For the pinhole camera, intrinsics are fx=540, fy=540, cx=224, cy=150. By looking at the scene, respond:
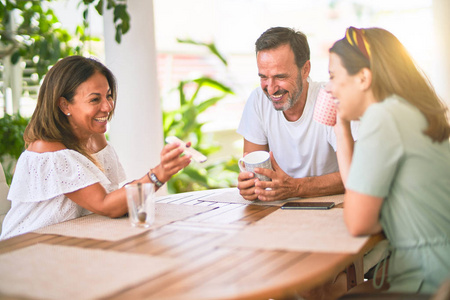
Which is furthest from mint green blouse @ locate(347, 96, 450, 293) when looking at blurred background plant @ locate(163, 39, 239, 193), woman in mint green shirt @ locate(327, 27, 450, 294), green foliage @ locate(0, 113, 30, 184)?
blurred background plant @ locate(163, 39, 239, 193)

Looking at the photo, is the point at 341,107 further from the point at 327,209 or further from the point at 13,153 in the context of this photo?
the point at 13,153

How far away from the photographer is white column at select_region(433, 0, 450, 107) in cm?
482

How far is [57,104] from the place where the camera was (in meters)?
2.12

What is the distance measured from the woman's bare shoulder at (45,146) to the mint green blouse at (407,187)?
1.10 metres

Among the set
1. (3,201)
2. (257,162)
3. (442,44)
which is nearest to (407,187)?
(257,162)

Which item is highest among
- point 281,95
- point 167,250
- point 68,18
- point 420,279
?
point 68,18

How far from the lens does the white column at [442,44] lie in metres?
4.82

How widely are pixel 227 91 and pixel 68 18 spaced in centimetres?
166

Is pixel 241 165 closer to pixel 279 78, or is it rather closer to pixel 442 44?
pixel 279 78

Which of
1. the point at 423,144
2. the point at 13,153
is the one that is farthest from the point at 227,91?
the point at 423,144

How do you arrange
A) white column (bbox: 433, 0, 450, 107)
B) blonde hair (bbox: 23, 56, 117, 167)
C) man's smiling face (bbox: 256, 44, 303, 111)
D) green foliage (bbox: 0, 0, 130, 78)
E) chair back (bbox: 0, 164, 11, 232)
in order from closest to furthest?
blonde hair (bbox: 23, 56, 117, 167), chair back (bbox: 0, 164, 11, 232), man's smiling face (bbox: 256, 44, 303, 111), green foliage (bbox: 0, 0, 130, 78), white column (bbox: 433, 0, 450, 107)

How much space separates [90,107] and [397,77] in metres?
1.19

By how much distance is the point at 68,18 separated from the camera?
510cm

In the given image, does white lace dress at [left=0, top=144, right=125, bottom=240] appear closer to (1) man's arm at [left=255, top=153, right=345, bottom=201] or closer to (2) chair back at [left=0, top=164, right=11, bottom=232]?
(2) chair back at [left=0, top=164, right=11, bottom=232]
